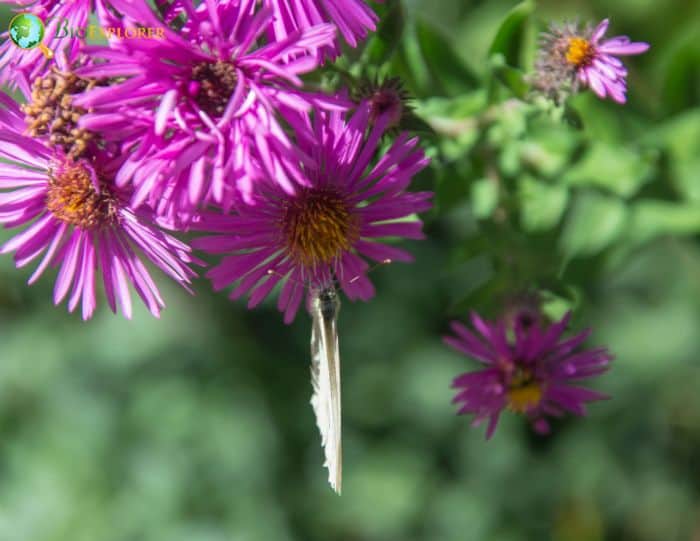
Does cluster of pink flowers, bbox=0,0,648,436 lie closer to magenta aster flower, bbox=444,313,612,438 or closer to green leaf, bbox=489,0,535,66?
magenta aster flower, bbox=444,313,612,438

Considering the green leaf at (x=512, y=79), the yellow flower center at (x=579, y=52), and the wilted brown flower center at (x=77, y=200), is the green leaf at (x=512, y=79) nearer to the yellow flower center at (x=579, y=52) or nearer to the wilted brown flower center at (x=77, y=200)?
the yellow flower center at (x=579, y=52)

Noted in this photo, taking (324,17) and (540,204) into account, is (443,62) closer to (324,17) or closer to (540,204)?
(540,204)

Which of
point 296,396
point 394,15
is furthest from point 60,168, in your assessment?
point 296,396

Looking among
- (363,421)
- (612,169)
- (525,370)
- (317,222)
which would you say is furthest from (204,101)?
(363,421)

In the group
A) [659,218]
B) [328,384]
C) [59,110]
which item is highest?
[59,110]

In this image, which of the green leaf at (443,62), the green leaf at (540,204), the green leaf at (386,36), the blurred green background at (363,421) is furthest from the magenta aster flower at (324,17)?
the blurred green background at (363,421)

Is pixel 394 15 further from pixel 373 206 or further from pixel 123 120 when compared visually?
pixel 123 120
